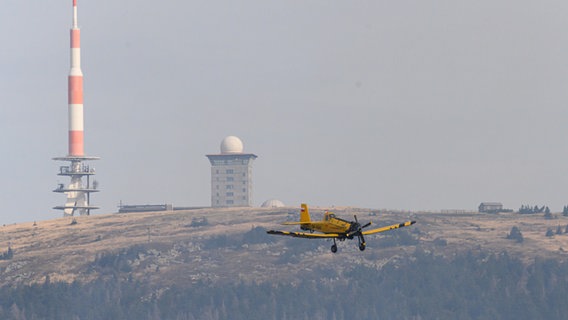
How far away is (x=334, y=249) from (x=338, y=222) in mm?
9738

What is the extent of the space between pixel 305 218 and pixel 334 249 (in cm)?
1546

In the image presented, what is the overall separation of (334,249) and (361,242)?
2673mm

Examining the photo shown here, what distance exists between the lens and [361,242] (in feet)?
396

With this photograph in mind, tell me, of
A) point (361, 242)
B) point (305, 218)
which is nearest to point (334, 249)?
point (361, 242)

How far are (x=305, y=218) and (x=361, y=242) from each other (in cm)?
1526

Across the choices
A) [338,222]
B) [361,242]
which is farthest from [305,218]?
[361,242]

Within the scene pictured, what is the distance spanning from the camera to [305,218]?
135000 mm

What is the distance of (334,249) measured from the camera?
120m

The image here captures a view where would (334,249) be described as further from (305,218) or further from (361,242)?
(305,218)

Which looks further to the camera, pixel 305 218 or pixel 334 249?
pixel 305 218

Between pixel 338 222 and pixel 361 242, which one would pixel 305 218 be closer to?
pixel 338 222

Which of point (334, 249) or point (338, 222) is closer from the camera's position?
point (334, 249)

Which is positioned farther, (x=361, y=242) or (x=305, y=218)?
(x=305, y=218)

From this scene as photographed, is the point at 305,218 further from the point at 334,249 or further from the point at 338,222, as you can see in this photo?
the point at 334,249
